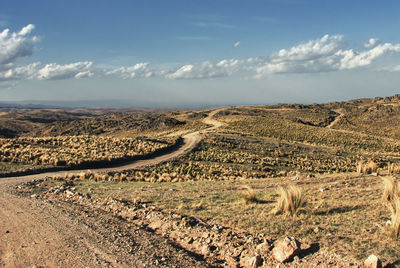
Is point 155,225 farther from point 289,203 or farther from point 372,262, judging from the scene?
point 372,262

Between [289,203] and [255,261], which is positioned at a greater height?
[289,203]

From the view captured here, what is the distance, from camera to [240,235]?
24.2ft

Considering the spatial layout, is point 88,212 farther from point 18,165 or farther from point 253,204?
point 18,165

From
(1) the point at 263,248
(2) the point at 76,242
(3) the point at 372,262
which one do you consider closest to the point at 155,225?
(2) the point at 76,242

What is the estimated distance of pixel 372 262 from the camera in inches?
197

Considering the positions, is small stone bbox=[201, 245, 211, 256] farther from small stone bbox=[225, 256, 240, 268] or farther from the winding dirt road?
small stone bbox=[225, 256, 240, 268]

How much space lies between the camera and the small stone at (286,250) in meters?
5.84

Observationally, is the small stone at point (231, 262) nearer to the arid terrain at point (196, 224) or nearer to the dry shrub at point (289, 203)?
A: the arid terrain at point (196, 224)

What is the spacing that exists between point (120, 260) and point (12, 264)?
2.46 meters

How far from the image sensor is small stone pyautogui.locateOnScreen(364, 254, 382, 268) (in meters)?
4.95

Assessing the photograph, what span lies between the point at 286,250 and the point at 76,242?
5403 mm

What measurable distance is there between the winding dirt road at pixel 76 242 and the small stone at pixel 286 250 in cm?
171

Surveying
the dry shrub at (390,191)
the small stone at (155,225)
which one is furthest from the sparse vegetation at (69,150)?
the dry shrub at (390,191)

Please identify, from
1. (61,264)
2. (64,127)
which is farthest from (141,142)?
(64,127)
